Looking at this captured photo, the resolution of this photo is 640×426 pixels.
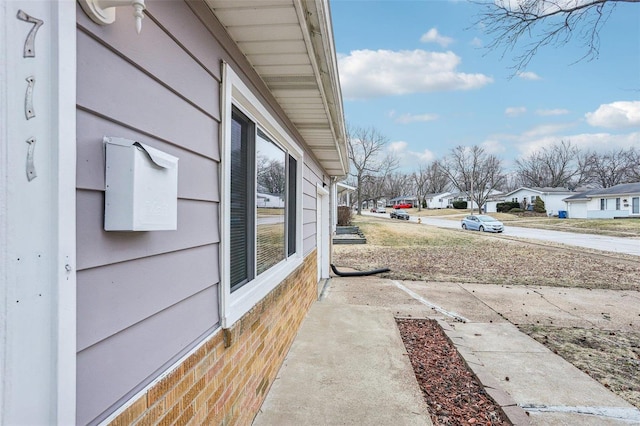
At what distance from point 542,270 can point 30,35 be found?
12351 mm

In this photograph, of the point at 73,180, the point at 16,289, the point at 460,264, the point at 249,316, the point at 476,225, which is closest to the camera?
the point at 16,289

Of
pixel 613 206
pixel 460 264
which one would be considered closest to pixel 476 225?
pixel 460 264

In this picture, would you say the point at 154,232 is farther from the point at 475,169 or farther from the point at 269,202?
the point at 475,169

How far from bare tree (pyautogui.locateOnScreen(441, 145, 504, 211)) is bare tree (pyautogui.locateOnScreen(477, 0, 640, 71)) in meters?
50.4

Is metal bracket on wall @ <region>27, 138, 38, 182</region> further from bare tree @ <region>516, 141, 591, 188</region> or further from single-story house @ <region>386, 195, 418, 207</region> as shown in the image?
single-story house @ <region>386, 195, 418, 207</region>

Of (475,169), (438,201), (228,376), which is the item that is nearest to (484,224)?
(228,376)

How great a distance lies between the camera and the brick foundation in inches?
54.5

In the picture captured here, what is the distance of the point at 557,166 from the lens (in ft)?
192

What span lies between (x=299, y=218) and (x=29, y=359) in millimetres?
3796

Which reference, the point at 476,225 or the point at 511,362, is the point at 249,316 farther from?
the point at 476,225

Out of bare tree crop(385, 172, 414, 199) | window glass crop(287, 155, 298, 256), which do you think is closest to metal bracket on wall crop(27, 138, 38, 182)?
window glass crop(287, 155, 298, 256)

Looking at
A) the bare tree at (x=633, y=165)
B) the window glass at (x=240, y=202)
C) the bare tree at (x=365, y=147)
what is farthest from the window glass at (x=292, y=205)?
the bare tree at (x=633, y=165)

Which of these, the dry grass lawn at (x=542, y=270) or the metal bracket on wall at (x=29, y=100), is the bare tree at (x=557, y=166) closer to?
the dry grass lawn at (x=542, y=270)

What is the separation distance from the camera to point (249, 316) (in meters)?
2.40
